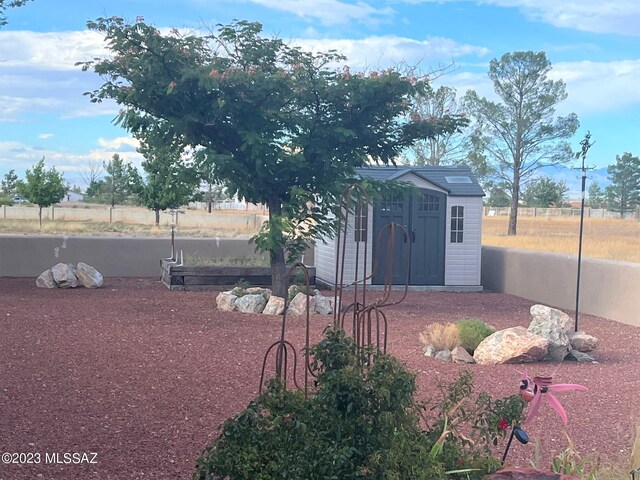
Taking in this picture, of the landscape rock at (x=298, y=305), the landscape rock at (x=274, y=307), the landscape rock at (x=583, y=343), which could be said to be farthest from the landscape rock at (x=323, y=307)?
the landscape rock at (x=583, y=343)

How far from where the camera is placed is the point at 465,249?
16.0m

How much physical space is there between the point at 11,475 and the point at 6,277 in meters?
12.7

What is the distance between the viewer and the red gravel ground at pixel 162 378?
5090 mm

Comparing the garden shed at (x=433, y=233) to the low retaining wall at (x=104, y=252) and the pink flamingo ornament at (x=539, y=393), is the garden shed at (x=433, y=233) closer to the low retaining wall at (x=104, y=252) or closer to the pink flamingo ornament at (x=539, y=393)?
the low retaining wall at (x=104, y=252)

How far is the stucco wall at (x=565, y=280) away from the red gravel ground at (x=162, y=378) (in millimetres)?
414

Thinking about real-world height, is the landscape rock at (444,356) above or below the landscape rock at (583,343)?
below

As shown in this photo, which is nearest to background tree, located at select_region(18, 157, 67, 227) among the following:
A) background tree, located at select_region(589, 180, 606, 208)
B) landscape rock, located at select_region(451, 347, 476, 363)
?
landscape rock, located at select_region(451, 347, 476, 363)

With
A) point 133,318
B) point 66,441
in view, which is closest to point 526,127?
point 133,318

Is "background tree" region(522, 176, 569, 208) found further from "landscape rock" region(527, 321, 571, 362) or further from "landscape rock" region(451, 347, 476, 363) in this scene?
"landscape rock" region(451, 347, 476, 363)

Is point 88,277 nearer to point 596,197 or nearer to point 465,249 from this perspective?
point 465,249

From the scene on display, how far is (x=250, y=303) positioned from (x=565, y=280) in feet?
18.3

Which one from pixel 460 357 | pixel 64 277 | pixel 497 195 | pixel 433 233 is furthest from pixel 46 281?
pixel 497 195

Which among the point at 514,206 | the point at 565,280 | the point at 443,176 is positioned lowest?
the point at 565,280

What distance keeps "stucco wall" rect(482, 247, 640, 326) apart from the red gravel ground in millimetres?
414
